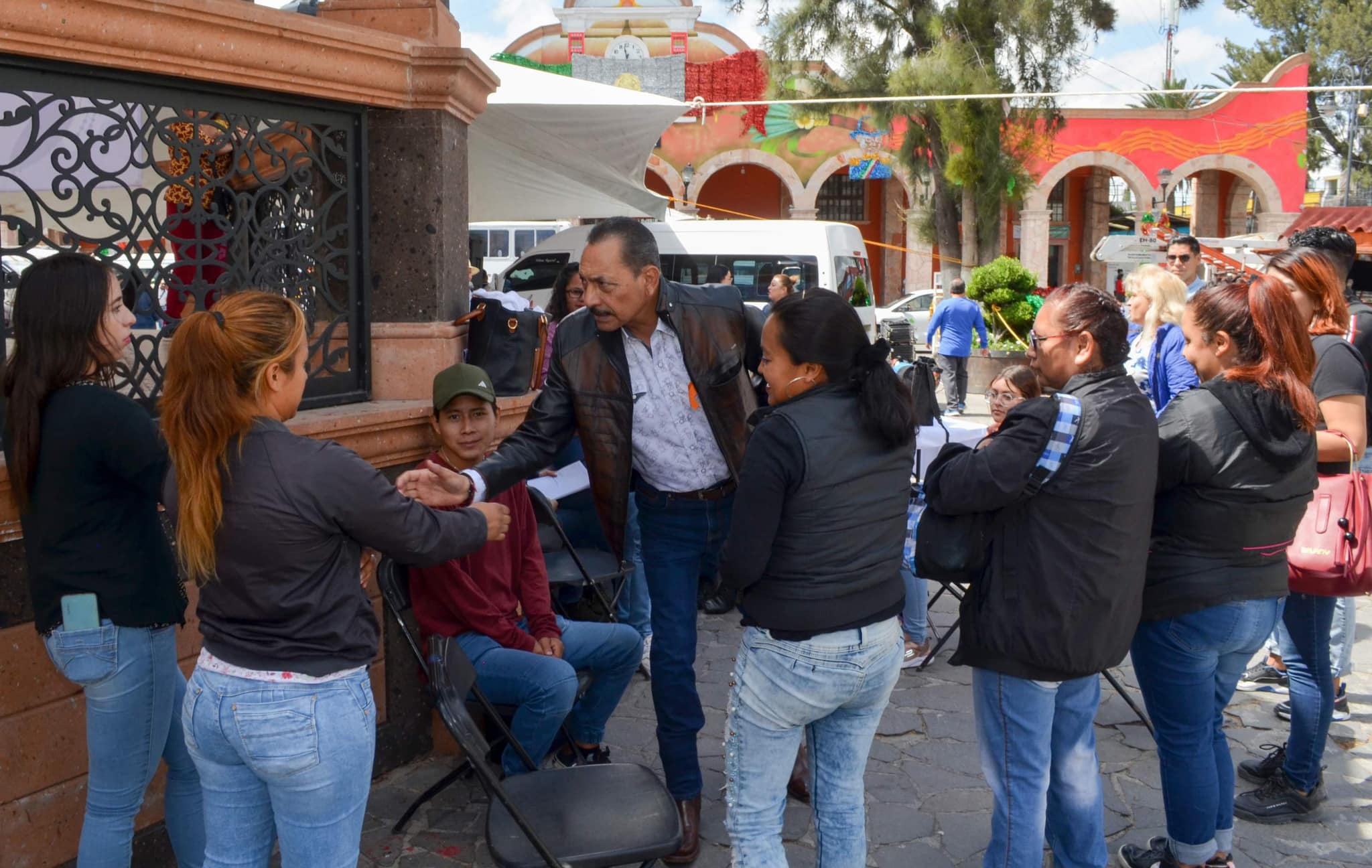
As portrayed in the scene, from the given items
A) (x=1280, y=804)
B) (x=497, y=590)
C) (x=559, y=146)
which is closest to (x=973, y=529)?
(x=497, y=590)

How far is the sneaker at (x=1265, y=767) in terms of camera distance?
13.4ft

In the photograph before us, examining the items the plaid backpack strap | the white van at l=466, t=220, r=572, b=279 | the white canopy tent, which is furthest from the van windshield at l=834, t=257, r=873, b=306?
the plaid backpack strap

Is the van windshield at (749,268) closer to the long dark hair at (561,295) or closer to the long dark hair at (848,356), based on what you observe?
the long dark hair at (561,295)

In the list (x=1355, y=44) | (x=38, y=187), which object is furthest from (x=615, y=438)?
(x=1355, y=44)

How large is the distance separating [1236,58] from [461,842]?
172 feet

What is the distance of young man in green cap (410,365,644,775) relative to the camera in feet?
11.3

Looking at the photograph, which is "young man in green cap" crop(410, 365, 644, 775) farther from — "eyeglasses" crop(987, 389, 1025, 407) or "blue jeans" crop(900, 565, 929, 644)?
"blue jeans" crop(900, 565, 929, 644)

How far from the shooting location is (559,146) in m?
7.81

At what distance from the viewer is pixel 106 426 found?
2537 mm

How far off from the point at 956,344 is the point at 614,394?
11257 mm

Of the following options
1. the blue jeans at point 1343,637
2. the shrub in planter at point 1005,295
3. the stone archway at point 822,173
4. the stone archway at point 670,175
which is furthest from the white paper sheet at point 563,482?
the stone archway at point 822,173

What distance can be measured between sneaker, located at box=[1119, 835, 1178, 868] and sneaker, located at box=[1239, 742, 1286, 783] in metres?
0.77

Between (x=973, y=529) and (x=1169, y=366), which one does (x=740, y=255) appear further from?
(x=973, y=529)

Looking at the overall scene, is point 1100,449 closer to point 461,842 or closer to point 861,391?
point 861,391
